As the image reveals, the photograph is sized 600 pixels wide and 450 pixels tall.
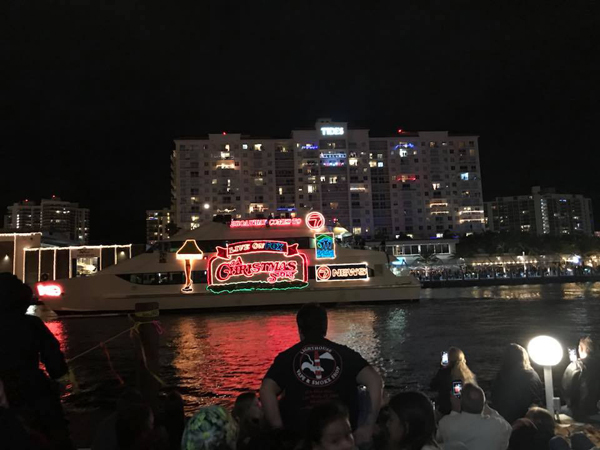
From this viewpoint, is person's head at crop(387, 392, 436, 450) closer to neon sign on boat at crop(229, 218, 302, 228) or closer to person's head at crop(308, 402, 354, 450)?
person's head at crop(308, 402, 354, 450)

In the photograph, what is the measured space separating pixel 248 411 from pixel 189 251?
88.1ft

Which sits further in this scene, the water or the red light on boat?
the red light on boat

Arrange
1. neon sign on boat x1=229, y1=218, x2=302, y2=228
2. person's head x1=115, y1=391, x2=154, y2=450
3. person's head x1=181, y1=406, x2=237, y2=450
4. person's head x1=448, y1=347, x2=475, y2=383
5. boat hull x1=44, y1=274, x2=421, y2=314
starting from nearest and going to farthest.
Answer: person's head x1=181, y1=406, x2=237, y2=450 < person's head x1=115, y1=391, x2=154, y2=450 < person's head x1=448, y1=347, x2=475, y2=383 < boat hull x1=44, y1=274, x2=421, y2=314 < neon sign on boat x1=229, y1=218, x2=302, y2=228

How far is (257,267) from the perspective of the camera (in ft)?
98.3

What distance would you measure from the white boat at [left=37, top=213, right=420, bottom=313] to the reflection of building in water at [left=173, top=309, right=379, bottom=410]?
3.53 meters

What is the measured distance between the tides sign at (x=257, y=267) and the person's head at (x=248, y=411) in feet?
85.5

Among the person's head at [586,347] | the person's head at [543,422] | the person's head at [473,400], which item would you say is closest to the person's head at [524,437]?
the person's head at [543,422]

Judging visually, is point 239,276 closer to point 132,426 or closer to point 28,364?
point 28,364

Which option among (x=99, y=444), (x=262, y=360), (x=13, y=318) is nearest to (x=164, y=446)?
(x=99, y=444)

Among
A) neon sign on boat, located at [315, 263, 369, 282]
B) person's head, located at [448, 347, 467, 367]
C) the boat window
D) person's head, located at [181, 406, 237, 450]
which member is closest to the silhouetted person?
person's head, located at [448, 347, 467, 367]

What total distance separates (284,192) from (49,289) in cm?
7171

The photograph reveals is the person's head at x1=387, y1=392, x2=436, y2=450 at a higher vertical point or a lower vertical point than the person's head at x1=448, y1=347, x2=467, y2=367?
higher

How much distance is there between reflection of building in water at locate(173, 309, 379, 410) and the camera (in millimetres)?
10203

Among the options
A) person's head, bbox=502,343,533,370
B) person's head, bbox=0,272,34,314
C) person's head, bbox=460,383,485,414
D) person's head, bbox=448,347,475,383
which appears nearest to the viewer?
person's head, bbox=0,272,34,314
